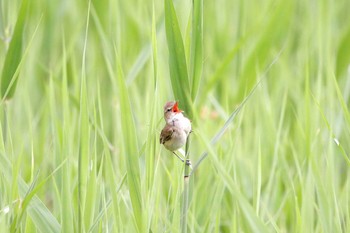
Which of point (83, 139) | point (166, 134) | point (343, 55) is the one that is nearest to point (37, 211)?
point (83, 139)

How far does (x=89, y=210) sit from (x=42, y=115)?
122 centimetres

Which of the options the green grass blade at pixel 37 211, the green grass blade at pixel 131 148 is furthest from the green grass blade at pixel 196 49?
the green grass blade at pixel 37 211

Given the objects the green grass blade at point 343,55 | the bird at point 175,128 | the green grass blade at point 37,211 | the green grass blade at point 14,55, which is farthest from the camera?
the green grass blade at point 343,55

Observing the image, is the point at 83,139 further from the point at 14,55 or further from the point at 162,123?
the point at 162,123

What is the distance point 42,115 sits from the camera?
2885 millimetres

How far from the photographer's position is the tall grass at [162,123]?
5.32 feet

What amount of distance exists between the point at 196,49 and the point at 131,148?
0.25 m

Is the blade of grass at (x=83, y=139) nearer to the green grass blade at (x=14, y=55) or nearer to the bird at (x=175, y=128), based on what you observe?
the bird at (x=175, y=128)

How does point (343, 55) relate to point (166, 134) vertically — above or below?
above

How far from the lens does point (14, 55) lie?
1868 millimetres

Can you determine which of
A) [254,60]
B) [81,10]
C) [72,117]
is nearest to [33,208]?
[72,117]

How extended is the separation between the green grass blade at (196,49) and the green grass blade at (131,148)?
0.15 metres

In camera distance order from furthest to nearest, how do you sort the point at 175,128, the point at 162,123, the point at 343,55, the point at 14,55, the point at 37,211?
1. the point at 343,55
2. the point at 162,123
3. the point at 14,55
4. the point at 37,211
5. the point at 175,128

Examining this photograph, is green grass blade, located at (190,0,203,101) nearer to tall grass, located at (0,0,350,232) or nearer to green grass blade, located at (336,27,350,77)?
tall grass, located at (0,0,350,232)
